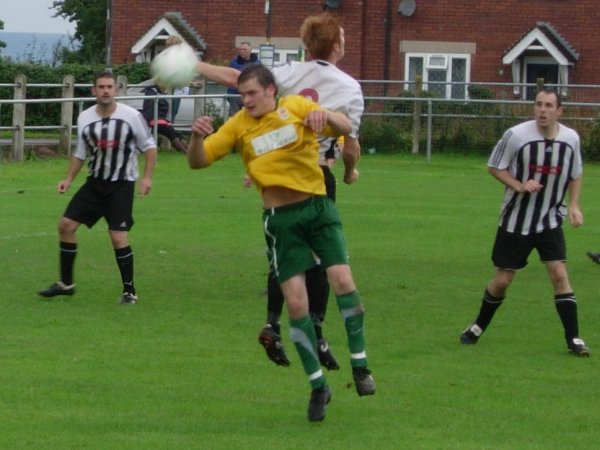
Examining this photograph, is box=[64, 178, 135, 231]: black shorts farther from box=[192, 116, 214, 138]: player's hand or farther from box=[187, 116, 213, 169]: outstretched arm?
box=[192, 116, 214, 138]: player's hand

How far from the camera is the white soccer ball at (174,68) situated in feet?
29.2

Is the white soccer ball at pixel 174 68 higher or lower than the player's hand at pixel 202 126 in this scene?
higher

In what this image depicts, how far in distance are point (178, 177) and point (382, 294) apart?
12.1 meters

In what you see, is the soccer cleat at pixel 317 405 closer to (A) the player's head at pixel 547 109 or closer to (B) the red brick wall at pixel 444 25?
(A) the player's head at pixel 547 109

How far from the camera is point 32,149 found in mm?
27250

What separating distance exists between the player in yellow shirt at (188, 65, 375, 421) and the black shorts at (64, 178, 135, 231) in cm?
406

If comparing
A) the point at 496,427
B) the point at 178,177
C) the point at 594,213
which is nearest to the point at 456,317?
the point at 496,427

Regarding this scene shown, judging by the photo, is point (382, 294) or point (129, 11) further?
point (129, 11)

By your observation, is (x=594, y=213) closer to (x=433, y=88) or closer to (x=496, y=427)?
(x=496, y=427)

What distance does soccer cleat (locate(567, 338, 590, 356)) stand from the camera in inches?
402

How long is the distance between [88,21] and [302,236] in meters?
60.3

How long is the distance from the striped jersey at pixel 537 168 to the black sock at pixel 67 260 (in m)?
3.85

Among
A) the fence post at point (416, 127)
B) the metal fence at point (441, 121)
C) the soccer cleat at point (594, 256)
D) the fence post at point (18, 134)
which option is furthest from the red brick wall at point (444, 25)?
the soccer cleat at point (594, 256)

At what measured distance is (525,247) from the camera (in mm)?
10297
